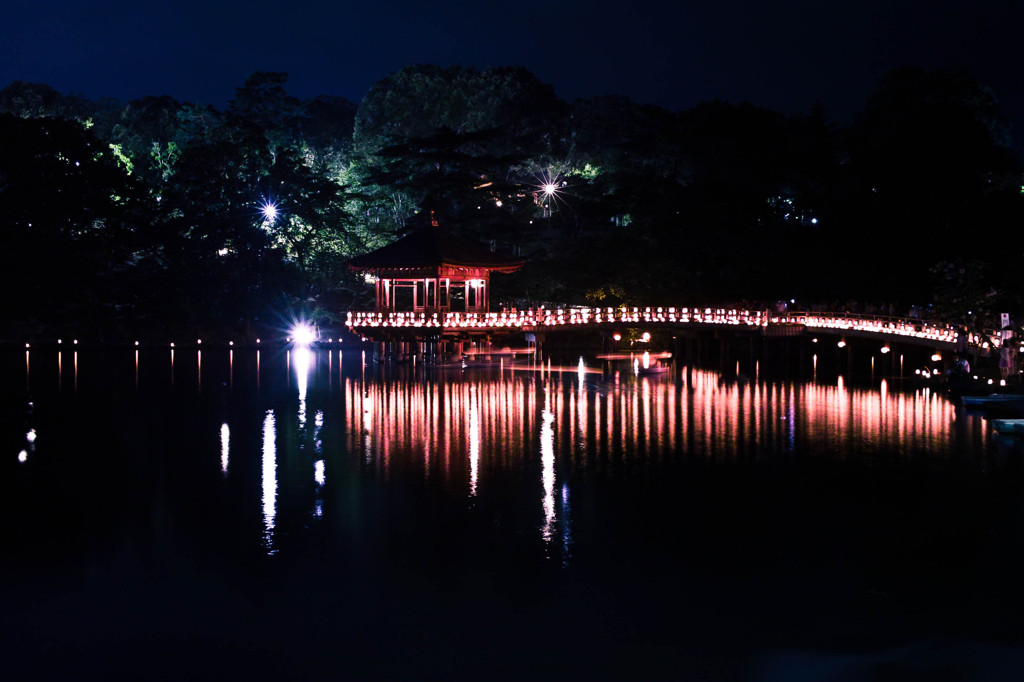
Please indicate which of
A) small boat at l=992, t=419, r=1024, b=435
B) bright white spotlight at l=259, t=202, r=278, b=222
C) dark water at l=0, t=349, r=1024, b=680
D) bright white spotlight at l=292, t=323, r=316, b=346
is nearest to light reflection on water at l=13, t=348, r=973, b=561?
dark water at l=0, t=349, r=1024, b=680

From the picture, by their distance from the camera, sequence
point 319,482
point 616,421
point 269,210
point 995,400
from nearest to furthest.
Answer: point 319,482, point 616,421, point 995,400, point 269,210

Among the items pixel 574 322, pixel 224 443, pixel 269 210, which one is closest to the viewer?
pixel 224 443

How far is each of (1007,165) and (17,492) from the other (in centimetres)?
4344

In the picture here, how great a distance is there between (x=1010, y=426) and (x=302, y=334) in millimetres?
49552

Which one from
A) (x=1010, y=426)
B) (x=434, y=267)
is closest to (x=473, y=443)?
(x=1010, y=426)

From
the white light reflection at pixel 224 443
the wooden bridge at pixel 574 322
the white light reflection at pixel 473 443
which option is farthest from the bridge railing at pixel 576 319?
the white light reflection at pixel 224 443

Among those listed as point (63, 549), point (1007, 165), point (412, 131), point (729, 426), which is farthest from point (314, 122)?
point (63, 549)

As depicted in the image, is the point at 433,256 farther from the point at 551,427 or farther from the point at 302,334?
the point at 302,334

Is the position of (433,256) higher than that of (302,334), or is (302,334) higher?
(433,256)

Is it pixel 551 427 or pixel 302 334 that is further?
pixel 302 334

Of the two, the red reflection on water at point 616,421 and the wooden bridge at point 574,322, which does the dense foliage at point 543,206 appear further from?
the red reflection on water at point 616,421

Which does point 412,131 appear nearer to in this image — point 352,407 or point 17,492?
point 352,407

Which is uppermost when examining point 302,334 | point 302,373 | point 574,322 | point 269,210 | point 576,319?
point 269,210

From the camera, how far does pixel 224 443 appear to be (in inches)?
952
